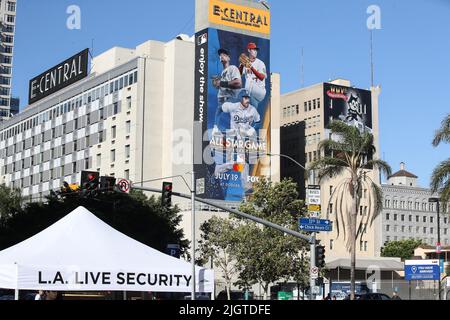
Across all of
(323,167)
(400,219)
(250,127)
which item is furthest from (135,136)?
(400,219)

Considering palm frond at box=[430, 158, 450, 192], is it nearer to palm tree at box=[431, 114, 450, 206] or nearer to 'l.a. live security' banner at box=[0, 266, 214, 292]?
palm tree at box=[431, 114, 450, 206]

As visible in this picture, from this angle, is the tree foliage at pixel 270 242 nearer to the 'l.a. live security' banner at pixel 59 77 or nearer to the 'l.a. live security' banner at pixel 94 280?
the 'l.a. live security' banner at pixel 94 280

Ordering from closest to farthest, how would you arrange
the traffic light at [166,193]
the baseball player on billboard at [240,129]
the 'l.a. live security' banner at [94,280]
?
1. the 'l.a. live security' banner at [94,280]
2. the traffic light at [166,193]
3. the baseball player on billboard at [240,129]

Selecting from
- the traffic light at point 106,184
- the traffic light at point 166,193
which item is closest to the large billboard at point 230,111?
the traffic light at point 166,193

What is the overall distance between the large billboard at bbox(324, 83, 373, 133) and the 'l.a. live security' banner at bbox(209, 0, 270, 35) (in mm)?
20730

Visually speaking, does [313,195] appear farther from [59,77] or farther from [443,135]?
[59,77]

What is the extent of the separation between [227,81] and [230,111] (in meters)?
3.89

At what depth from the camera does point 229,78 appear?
317ft

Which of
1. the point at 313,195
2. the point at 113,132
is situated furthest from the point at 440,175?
the point at 113,132

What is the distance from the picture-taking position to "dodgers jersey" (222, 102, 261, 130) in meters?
96.5

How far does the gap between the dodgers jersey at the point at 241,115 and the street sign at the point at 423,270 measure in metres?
48.5

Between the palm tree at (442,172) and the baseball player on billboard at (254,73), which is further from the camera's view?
the baseball player on billboard at (254,73)

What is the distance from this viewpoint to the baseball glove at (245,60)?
3866 inches

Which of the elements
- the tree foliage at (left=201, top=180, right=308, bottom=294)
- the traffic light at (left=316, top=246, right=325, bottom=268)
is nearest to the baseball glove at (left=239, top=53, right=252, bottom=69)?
the tree foliage at (left=201, top=180, right=308, bottom=294)
